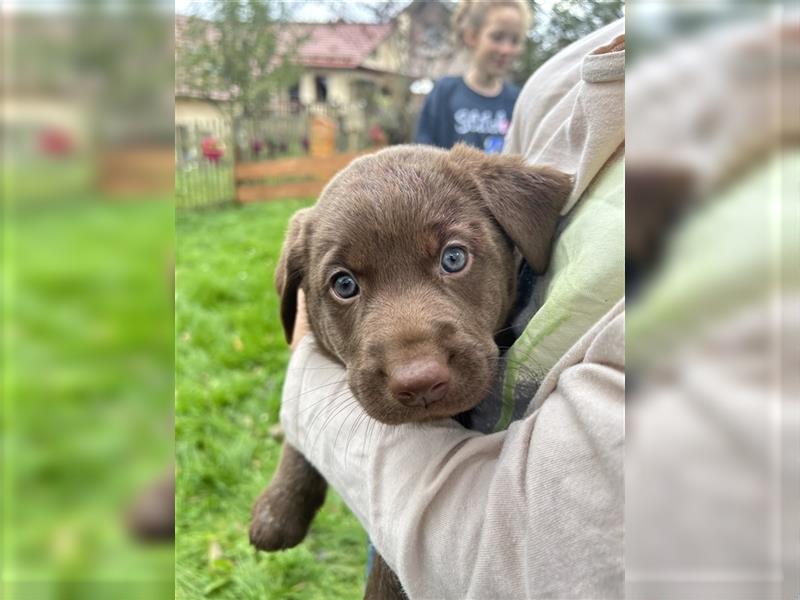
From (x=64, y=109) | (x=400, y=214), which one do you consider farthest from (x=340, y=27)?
(x=64, y=109)

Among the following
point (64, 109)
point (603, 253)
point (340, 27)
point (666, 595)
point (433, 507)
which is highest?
point (340, 27)

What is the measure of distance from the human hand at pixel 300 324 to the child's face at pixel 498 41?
84 centimetres

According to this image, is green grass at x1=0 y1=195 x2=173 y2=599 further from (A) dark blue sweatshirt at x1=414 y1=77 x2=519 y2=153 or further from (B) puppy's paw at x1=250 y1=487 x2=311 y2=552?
(A) dark blue sweatshirt at x1=414 y1=77 x2=519 y2=153

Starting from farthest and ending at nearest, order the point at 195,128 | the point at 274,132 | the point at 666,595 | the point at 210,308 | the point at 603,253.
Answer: the point at 210,308 < the point at 274,132 < the point at 195,128 < the point at 603,253 < the point at 666,595

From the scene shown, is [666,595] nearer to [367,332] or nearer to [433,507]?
[433,507]

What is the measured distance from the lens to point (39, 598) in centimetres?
43

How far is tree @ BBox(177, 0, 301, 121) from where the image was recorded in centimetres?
101

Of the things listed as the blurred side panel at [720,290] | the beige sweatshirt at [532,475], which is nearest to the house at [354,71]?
the beige sweatshirt at [532,475]

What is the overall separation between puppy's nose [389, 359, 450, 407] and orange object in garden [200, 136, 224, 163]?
1.56ft

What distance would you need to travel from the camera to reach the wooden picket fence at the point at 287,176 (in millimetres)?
1335

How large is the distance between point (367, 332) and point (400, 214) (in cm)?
26

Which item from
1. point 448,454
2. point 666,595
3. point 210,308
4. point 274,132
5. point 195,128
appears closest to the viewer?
point 666,595

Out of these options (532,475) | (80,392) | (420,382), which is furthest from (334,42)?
(80,392)

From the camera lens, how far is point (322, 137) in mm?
1359
